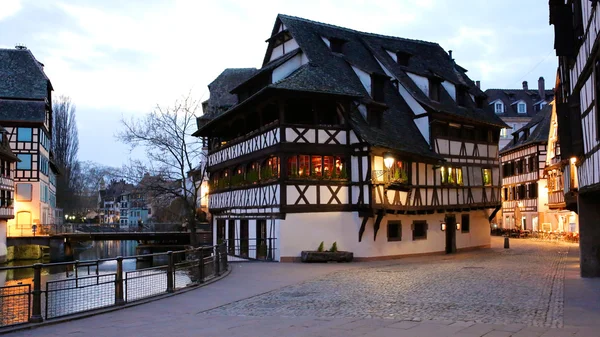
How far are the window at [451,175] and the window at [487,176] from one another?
2.63 meters

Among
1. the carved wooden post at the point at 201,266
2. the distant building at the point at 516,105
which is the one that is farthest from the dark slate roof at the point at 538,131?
the carved wooden post at the point at 201,266

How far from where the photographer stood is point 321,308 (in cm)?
1354

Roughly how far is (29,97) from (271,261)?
115 feet

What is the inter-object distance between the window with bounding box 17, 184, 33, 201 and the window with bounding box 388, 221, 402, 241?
112 ft

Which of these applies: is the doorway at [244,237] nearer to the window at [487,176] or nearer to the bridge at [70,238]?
the window at [487,176]

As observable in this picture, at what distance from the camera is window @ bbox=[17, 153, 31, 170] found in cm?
5191

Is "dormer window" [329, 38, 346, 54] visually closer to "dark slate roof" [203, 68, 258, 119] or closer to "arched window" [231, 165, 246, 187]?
"arched window" [231, 165, 246, 187]

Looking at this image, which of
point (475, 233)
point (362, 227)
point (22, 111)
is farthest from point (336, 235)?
point (22, 111)

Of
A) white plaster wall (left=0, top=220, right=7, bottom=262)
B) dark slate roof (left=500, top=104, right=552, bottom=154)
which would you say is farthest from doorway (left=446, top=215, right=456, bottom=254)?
white plaster wall (left=0, top=220, right=7, bottom=262)

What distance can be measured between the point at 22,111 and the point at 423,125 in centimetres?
3529

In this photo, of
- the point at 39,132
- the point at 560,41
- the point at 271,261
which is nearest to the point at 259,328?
the point at 560,41

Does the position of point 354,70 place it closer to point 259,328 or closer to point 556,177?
point 556,177

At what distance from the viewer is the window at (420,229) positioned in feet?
107

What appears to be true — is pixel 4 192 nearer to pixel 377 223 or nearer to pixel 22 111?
pixel 22 111
